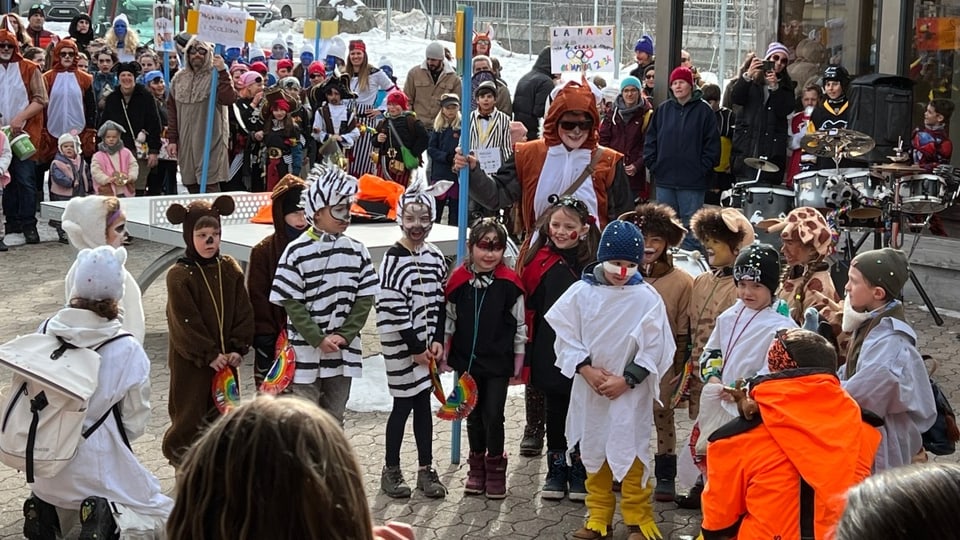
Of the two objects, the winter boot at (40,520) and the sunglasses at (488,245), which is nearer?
the winter boot at (40,520)

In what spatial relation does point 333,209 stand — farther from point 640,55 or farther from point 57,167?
point 640,55

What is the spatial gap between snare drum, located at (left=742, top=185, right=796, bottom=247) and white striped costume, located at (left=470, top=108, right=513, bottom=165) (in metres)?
2.20

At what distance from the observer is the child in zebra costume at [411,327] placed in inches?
245

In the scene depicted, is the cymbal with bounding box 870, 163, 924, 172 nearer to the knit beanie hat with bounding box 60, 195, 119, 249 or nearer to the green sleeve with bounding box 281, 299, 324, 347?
the green sleeve with bounding box 281, 299, 324, 347

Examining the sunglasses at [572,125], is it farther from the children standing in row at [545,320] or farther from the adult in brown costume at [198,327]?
the adult in brown costume at [198,327]

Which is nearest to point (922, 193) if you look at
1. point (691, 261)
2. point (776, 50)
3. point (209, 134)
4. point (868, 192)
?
point (868, 192)

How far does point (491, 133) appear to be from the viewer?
12.0m

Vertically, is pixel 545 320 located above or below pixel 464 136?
below

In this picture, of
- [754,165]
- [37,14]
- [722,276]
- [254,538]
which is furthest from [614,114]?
[254,538]

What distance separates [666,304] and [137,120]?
891 centimetres

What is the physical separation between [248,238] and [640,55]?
271 inches

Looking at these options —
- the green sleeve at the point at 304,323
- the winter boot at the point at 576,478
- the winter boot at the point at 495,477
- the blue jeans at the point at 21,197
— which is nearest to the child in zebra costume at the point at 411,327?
the winter boot at the point at 495,477

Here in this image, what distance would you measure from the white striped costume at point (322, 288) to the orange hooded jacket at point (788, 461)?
90.0 inches

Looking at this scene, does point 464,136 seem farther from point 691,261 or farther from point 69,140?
point 69,140
